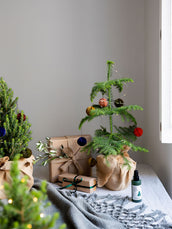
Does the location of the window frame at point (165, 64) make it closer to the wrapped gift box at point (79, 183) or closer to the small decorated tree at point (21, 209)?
the wrapped gift box at point (79, 183)

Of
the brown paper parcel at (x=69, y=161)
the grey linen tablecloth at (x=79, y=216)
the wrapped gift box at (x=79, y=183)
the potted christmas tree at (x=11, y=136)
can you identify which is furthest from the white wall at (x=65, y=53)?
the grey linen tablecloth at (x=79, y=216)

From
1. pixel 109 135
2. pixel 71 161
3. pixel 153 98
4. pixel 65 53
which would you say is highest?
pixel 65 53

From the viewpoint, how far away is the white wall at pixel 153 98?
4.71ft

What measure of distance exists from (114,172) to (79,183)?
0.17 meters

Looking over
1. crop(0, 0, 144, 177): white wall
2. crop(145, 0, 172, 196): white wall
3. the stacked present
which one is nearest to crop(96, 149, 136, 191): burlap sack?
the stacked present

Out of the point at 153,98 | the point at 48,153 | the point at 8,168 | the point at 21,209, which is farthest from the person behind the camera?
the point at 153,98

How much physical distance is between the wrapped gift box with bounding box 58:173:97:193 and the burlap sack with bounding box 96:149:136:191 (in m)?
0.04

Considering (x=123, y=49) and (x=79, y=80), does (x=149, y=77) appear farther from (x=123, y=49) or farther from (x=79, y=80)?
(x=79, y=80)

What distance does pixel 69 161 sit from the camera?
1.34 metres

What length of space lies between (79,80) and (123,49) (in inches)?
14.1

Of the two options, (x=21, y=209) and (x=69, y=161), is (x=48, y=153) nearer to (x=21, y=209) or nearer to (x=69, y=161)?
(x=69, y=161)

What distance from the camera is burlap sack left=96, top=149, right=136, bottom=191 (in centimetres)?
116

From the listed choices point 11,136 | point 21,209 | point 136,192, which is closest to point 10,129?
point 11,136

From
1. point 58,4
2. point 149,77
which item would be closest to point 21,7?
point 58,4
